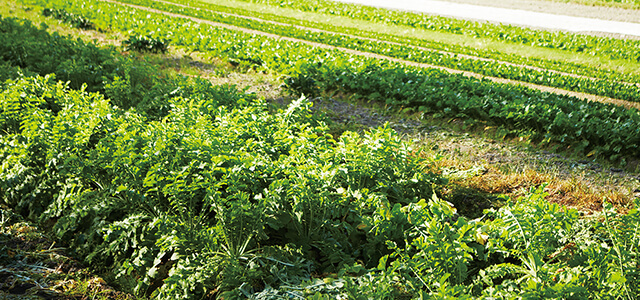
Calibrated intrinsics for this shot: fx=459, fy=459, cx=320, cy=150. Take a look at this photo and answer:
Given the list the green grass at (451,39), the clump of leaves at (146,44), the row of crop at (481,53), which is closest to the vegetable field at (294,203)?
the clump of leaves at (146,44)

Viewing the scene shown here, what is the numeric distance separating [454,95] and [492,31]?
14489mm

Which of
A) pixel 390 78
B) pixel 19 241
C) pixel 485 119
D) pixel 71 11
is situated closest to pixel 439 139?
pixel 485 119

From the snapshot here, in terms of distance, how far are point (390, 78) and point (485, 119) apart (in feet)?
6.79

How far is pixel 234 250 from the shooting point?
141 inches

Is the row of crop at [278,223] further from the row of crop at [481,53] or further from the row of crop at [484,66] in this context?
the row of crop at [481,53]

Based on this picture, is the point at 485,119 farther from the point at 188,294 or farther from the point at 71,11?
the point at 71,11

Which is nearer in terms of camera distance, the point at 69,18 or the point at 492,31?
the point at 69,18

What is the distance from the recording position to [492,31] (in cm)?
2077

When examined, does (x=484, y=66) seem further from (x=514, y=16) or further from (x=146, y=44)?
(x=514, y=16)

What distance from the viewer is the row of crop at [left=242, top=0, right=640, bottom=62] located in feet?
57.3

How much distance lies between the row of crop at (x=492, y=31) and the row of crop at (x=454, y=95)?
10380 mm

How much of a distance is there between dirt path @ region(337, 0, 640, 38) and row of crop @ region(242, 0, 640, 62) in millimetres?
2548

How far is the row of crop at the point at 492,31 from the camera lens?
1745 centimetres

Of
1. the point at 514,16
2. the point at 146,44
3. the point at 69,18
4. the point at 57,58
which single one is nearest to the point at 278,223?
the point at 57,58
